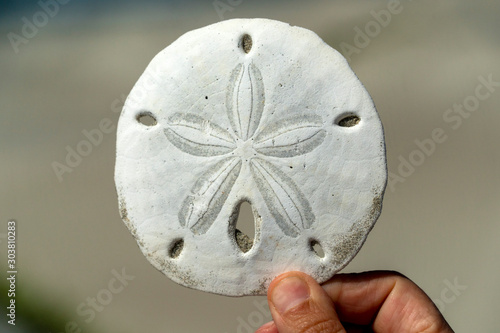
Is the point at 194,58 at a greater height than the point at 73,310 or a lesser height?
greater

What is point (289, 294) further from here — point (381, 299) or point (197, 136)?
point (197, 136)

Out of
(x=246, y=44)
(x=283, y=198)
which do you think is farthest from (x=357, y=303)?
(x=246, y=44)

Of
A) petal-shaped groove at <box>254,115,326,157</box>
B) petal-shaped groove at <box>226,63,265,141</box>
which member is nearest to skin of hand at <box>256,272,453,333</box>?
petal-shaped groove at <box>254,115,326,157</box>

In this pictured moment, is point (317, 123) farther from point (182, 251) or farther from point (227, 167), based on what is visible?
point (182, 251)

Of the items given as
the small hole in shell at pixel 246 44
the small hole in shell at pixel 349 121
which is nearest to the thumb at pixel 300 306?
the small hole in shell at pixel 349 121

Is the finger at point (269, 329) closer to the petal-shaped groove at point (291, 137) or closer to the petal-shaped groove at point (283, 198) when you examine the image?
the petal-shaped groove at point (283, 198)

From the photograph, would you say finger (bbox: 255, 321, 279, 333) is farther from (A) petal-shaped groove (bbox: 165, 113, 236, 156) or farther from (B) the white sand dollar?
(A) petal-shaped groove (bbox: 165, 113, 236, 156)

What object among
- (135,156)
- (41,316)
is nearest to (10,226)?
(41,316)
